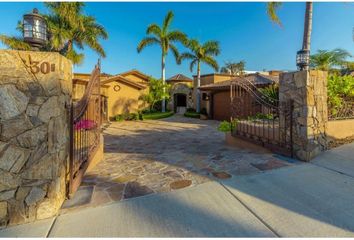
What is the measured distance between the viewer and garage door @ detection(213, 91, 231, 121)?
1737 centimetres

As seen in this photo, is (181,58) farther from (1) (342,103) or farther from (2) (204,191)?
(2) (204,191)

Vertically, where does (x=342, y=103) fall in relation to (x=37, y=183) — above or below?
above

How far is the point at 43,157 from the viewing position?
9.46 feet

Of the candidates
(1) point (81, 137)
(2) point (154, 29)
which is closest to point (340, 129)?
(1) point (81, 137)

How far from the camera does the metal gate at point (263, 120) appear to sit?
546 centimetres

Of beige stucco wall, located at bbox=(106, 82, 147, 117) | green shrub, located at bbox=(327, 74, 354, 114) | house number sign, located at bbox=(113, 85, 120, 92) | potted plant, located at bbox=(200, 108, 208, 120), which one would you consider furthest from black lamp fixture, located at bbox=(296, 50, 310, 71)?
house number sign, located at bbox=(113, 85, 120, 92)

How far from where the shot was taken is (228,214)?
9.43 feet

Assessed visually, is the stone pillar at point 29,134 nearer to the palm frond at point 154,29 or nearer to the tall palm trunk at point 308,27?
the tall palm trunk at point 308,27

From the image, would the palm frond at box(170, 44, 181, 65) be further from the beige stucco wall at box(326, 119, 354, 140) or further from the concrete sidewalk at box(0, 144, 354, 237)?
the concrete sidewalk at box(0, 144, 354, 237)

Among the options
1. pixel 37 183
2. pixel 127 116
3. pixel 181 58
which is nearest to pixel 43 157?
pixel 37 183

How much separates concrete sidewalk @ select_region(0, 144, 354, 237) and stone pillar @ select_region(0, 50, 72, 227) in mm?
293

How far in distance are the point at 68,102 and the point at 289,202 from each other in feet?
12.0

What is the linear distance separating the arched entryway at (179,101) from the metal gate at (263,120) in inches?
794

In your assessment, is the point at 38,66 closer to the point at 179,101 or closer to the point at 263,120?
the point at 263,120
